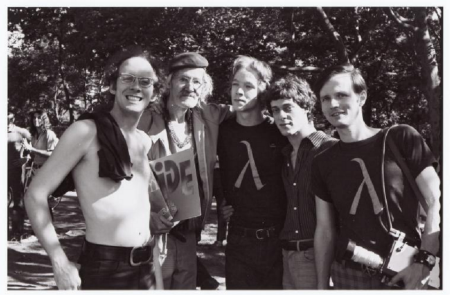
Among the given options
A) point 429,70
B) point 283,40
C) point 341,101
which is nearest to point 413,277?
point 341,101

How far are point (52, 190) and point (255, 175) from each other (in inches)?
56.2

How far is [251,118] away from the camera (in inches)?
140

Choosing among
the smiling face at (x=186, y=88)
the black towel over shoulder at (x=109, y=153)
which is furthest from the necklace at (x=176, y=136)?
the black towel over shoulder at (x=109, y=153)

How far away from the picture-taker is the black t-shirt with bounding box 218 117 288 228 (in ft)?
11.2

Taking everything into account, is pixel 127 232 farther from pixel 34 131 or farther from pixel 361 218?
pixel 34 131

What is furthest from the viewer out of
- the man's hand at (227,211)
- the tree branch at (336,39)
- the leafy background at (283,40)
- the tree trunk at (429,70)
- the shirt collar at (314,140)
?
the tree branch at (336,39)

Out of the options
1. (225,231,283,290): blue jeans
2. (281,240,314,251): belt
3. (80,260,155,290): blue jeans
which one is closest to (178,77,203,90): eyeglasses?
(225,231,283,290): blue jeans

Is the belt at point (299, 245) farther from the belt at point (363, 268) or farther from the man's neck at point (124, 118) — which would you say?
the man's neck at point (124, 118)

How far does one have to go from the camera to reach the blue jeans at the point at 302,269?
3.18 meters

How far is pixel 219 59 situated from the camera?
24.3 feet

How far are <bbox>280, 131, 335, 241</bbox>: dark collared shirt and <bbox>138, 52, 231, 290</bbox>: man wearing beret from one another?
56 cm

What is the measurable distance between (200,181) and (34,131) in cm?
564

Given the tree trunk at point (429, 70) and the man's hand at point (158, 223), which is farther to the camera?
the tree trunk at point (429, 70)

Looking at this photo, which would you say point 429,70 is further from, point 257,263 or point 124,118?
point 124,118
